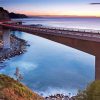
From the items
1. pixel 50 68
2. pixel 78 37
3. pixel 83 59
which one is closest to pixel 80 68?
pixel 50 68

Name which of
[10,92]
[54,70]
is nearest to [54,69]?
[54,70]

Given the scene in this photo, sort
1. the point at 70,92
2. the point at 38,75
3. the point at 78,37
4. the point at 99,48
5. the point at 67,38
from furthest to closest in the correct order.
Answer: the point at 38,75
the point at 70,92
the point at 67,38
the point at 78,37
the point at 99,48

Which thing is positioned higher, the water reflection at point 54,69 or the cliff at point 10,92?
the cliff at point 10,92

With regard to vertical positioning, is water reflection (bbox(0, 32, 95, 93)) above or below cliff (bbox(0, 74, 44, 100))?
below

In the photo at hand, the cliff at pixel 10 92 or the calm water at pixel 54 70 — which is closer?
the cliff at pixel 10 92

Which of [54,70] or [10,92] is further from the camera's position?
[54,70]

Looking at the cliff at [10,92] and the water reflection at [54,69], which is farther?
the water reflection at [54,69]

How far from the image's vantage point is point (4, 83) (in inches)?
1241

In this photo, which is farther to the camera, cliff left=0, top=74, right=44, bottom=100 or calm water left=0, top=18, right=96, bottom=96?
calm water left=0, top=18, right=96, bottom=96

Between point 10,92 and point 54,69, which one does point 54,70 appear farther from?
point 10,92

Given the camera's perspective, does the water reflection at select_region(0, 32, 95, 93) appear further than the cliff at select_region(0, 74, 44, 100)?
Yes

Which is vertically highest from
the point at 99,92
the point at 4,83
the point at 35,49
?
the point at 99,92

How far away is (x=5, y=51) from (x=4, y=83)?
219 ft

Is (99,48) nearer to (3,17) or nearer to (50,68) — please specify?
(50,68)
